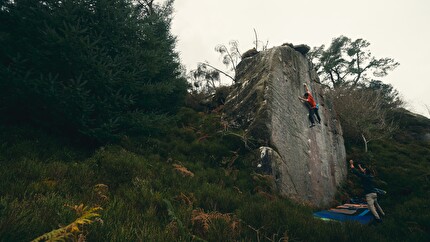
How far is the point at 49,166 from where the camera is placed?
16.9 ft

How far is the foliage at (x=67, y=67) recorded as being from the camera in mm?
6352

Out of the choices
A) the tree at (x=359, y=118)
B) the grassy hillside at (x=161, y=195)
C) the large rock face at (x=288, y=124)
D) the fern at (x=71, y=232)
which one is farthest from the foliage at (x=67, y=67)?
the tree at (x=359, y=118)

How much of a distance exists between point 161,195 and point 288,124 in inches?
291

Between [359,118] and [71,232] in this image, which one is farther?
[359,118]

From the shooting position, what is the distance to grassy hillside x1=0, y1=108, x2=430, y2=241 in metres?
2.99

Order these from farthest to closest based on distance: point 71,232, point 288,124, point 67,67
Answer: point 288,124 < point 67,67 < point 71,232

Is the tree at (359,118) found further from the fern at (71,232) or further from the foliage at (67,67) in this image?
the fern at (71,232)

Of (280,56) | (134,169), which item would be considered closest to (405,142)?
(280,56)

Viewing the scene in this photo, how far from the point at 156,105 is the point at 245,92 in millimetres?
4476

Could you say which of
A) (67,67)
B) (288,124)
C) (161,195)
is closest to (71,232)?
(161,195)

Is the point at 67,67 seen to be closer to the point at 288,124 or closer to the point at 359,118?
the point at 288,124

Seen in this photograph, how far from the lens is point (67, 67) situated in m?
6.90

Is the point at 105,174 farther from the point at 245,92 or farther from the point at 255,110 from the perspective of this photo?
the point at 245,92

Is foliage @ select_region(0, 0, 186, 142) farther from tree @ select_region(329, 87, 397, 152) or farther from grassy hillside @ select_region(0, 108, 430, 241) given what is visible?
tree @ select_region(329, 87, 397, 152)
